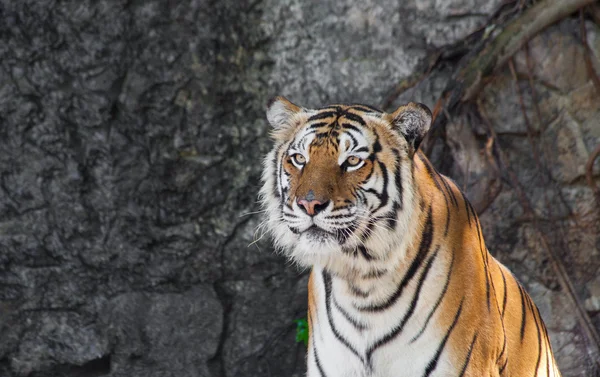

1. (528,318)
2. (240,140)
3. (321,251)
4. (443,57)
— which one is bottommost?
(528,318)

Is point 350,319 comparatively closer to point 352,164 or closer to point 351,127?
Answer: point 352,164

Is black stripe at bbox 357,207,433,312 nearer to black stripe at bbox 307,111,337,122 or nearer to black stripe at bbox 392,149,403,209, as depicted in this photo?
black stripe at bbox 392,149,403,209

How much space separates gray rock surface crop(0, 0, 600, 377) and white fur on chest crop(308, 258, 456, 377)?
4.96 ft

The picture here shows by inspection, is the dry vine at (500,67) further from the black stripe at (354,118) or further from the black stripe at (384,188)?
the black stripe at (384,188)

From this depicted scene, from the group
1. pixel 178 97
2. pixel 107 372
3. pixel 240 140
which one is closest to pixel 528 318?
pixel 240 140

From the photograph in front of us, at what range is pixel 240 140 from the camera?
4203mm

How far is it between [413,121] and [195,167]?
1751 millimetres

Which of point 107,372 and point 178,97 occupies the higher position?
point 178,97

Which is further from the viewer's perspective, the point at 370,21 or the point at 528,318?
the point at 370,21

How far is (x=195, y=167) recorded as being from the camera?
164 inches

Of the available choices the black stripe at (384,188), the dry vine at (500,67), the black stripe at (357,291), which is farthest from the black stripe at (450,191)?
the dry vine at (500,67)

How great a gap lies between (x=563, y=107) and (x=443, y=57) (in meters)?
0.68

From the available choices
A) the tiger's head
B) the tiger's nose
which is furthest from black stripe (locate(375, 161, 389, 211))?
the tiger's nose

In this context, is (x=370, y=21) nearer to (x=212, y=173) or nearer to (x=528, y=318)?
(x=212, y=173)
